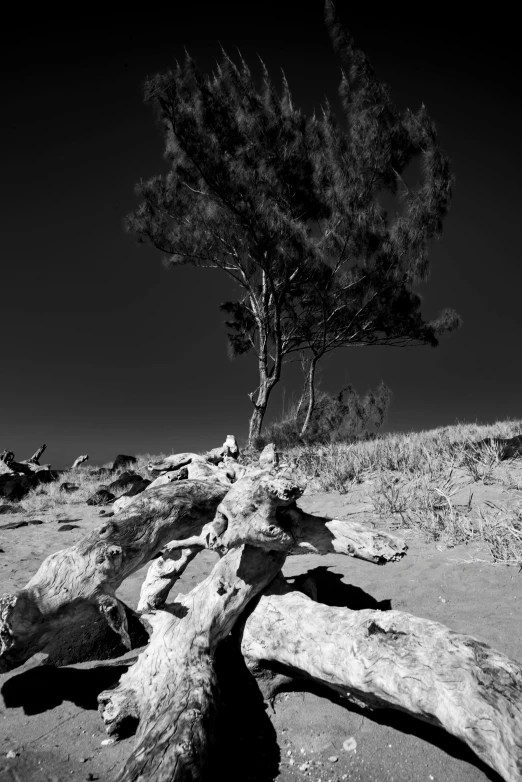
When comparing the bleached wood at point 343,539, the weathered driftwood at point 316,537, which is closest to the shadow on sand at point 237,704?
the weathered driftwood at point 316,537

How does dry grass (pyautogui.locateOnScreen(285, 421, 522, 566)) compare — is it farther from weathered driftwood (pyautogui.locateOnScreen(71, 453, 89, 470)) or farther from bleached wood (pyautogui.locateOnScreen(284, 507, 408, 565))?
weathered driftwood (pyautogui.locateOnScreen(71, 453, 89, 470))

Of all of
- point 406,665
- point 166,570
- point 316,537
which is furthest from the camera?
point 166,570

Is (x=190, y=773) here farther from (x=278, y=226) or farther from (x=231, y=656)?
A: (x=278, y=226)

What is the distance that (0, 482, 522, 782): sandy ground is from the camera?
217 cm

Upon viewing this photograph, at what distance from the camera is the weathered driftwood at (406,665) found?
185 centimetres

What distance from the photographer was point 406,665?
7.23ft

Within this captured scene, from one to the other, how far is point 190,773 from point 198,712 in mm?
303

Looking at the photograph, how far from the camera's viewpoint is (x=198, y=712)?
220cm

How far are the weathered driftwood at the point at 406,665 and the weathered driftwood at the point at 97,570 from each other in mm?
1064

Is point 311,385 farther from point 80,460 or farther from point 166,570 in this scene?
point 166,570

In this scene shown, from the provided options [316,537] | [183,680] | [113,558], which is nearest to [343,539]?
[316,537]

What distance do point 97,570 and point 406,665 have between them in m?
2.11

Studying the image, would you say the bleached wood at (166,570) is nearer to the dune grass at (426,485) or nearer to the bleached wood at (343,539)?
the bleached wood at (343,539)

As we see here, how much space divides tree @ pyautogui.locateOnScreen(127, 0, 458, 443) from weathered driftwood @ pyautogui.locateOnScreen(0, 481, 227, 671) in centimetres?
1104
